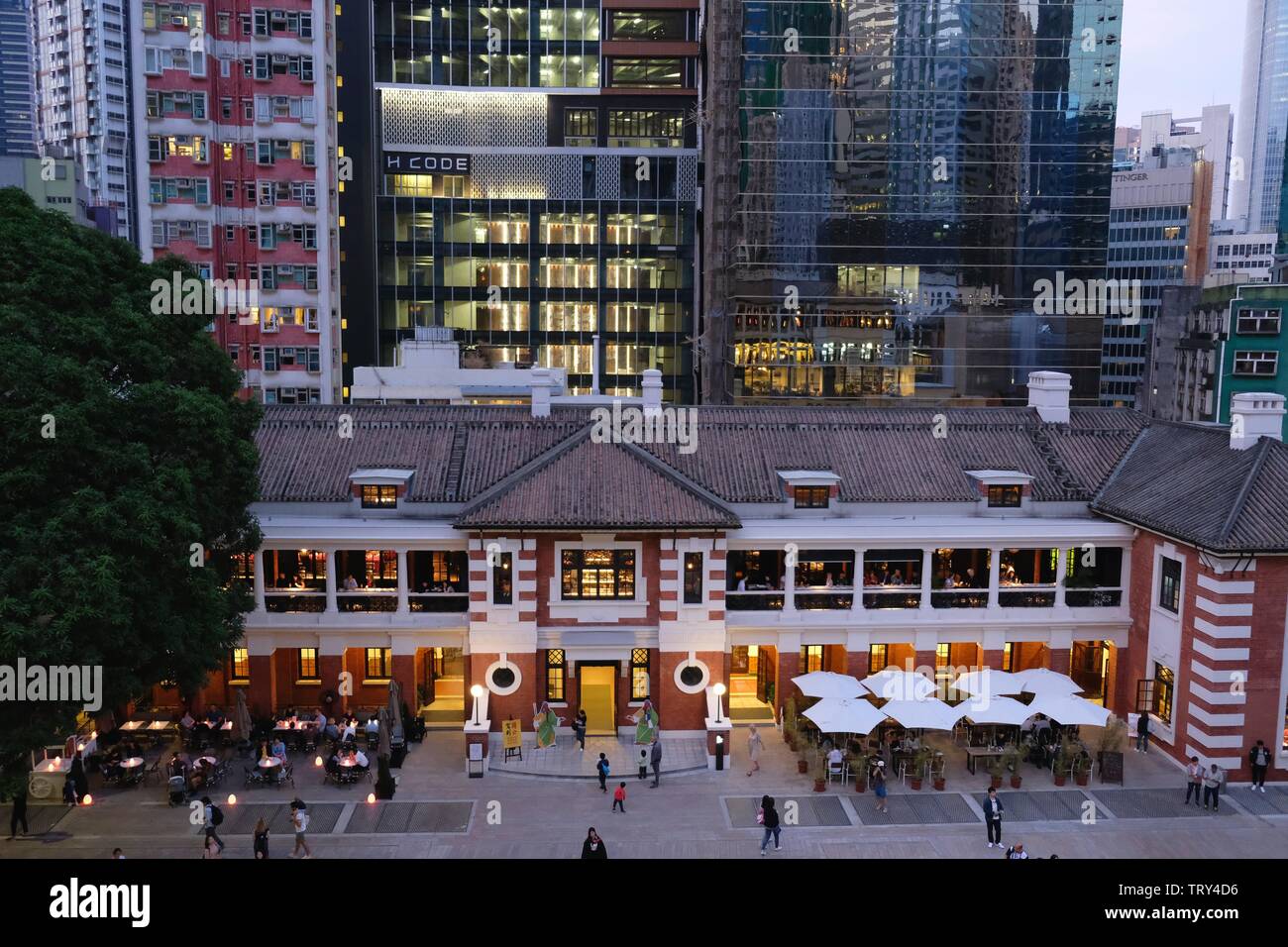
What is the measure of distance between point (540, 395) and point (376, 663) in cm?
1262

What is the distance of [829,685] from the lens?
3791 centimetres

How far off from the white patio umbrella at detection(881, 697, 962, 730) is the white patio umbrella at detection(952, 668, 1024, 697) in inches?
83.1

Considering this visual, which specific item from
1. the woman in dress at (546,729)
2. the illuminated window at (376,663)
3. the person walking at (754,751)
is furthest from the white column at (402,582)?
the person walking at (754,751)

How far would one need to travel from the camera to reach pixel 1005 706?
3634 centimetres

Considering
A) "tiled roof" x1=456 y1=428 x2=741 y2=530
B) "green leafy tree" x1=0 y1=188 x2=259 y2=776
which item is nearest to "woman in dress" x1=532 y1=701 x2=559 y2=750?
"tiled roof" x1=456 y1=428 x2=741 y2=530

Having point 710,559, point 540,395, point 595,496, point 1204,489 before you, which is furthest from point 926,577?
point 540,395

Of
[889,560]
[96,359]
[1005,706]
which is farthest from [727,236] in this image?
[96,359]

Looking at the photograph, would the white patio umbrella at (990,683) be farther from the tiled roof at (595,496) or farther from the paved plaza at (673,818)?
the tiled roof at (595,496)

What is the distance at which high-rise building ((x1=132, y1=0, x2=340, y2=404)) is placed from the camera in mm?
71500

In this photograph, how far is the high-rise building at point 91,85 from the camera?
7377 inches

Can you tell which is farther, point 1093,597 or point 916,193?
point 916,193

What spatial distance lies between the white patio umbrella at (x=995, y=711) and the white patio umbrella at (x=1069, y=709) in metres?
0.37

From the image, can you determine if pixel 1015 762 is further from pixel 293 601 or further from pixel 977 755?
pixel 293 601
